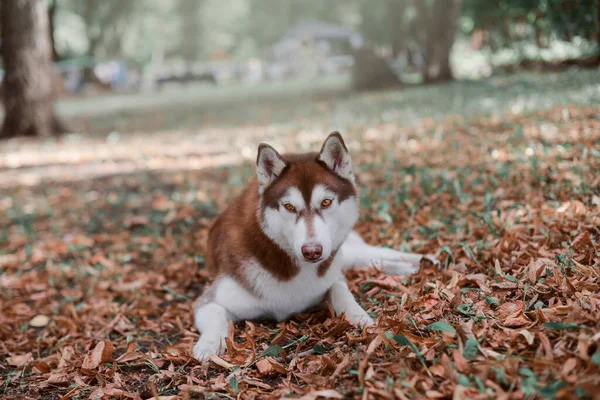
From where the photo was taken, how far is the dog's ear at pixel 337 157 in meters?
3.26

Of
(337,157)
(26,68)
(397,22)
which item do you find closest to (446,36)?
(26,68)

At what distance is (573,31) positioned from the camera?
9.28 meters

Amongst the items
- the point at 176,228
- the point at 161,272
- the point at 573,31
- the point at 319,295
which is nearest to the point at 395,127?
the point at 573,31

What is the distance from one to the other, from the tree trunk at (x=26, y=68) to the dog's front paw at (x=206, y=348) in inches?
389

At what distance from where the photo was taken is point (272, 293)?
3293mm

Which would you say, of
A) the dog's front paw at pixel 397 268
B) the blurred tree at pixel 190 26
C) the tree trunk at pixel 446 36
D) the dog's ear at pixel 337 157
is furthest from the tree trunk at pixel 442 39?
the blurred tree at pixel 190 26

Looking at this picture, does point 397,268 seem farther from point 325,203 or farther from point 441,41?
point 441,41

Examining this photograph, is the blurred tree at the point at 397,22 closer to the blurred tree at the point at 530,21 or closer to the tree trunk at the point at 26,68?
the blurred tree at the point at 530,21

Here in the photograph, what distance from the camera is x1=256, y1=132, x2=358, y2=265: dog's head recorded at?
2943 mm

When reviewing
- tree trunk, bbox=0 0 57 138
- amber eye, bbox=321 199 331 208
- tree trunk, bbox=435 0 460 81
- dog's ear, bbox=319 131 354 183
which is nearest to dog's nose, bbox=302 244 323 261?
amber eye, bbox=321 199 331 208

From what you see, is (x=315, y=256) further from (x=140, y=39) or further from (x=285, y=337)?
(x=140, y=39)

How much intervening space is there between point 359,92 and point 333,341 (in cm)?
1484

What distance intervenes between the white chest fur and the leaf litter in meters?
0.12

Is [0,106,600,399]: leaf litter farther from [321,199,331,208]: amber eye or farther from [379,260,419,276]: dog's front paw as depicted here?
[321,199,331,208]: amber eye
